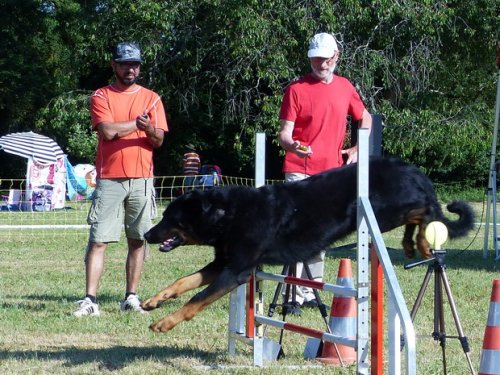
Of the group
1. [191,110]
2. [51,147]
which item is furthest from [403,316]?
[191,110]

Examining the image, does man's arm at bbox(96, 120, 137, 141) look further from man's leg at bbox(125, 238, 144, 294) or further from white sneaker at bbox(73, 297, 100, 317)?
white sneaker at bbox(73, 297, 100, 317)

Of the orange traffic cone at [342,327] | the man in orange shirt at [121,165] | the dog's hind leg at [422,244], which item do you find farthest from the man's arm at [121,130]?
the dog's hind leg at [422,244]

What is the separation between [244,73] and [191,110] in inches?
207

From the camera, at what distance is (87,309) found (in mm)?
6664


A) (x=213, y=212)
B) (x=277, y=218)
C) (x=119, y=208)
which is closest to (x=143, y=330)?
(x=119, y=208)

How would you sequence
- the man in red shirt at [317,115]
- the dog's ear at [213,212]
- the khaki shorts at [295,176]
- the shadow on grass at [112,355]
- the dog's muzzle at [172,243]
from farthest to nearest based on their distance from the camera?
the khaki shorts at [295,176] < the man in red shirt at [317,115] < the dog's muzzle at [172,243] < the shadow on grass at [112,355] < the dog's ear at [213,212]

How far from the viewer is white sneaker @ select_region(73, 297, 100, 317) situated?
6.62 metres

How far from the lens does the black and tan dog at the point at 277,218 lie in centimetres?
483

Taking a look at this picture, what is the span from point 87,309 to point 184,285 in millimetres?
2010

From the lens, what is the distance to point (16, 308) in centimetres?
706

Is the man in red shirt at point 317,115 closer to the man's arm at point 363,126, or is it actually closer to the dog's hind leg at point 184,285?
the man's arm at point 363,126

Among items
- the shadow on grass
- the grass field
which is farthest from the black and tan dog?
the shadow on grass

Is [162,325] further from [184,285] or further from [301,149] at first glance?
[301,149]

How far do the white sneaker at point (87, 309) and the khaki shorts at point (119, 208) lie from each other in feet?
1.57
